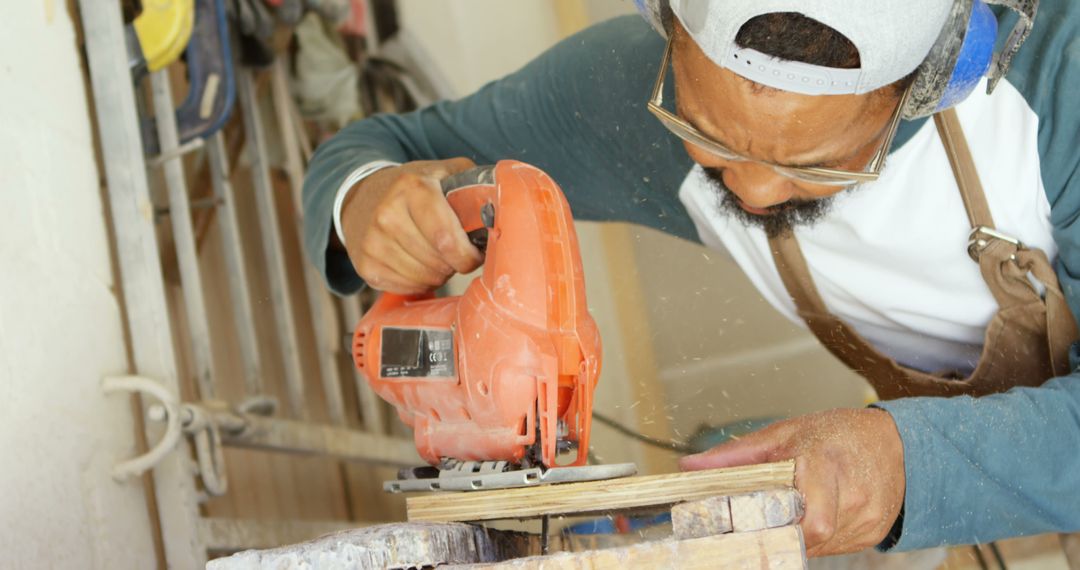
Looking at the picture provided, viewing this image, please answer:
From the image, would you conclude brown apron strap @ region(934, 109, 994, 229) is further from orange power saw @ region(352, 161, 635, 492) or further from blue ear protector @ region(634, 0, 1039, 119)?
orange power saw @ region(352, 161, 635, 492)

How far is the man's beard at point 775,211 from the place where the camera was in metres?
1.74

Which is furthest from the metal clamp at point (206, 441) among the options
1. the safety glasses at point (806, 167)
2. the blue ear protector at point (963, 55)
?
the blue ear protector at point (963, 55)

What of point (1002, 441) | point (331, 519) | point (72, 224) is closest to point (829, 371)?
point (331, 519)

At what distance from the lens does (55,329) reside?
1.63m

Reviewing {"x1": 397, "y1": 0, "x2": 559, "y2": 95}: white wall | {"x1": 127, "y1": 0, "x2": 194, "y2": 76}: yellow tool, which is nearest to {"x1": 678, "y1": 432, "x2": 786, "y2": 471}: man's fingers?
{"x1": 127, "y1": 0, "x2": 194, "y2": 76}: yellow tool

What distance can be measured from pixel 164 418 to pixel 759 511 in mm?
1077

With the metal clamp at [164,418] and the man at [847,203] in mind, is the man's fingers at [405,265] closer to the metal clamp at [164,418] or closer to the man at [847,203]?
the man at [847,203]

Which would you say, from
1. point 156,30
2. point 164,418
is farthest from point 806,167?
point 156,30

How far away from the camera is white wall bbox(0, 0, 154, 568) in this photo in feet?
4.94

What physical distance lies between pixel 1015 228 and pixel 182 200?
5.15ft

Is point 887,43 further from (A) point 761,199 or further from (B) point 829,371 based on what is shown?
(B) point 829,371

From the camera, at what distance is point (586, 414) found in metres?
1.47

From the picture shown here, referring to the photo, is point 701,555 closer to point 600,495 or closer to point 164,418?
point 600,495

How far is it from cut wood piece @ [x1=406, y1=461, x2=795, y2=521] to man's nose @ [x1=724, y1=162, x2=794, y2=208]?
502mm
